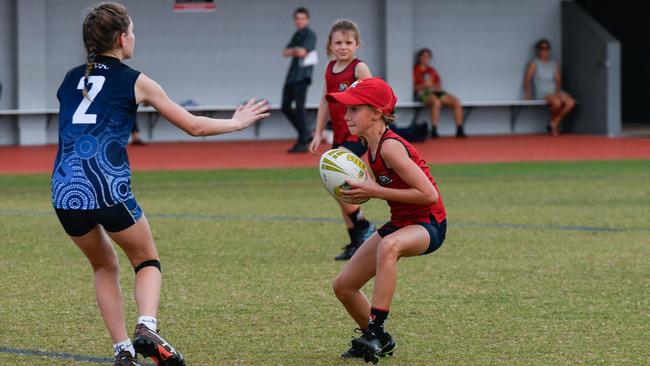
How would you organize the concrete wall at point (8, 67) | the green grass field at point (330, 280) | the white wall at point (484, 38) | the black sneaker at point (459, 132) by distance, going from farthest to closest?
the white wall at point (484, 38), the black sneaker at point (459, 132), the concrete wall at point (8, 67), the green grass field at point (330, 280)

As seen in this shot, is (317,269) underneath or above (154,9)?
underneath

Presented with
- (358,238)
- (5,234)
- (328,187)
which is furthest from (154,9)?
(328,187)

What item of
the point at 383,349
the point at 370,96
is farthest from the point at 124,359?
the point at 370,96

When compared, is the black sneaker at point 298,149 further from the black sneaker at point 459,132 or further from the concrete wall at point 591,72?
the concrete wall at point 591,72

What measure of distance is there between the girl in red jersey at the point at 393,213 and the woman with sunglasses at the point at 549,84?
19.7m

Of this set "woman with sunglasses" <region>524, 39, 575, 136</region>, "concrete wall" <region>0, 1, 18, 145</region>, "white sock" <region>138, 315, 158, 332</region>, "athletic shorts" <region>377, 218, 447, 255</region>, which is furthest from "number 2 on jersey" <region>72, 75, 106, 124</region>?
"woman with sunglasses" <region>524, 39, 575, 136</region>

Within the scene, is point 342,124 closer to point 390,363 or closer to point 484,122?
point 390,363

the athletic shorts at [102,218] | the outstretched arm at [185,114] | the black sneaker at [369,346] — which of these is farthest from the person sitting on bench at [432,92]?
the athletic shorts at [102,218]

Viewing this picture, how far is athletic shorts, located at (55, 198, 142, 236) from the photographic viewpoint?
5.77 meters

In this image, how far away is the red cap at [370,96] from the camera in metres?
6.45

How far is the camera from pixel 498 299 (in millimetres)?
8180

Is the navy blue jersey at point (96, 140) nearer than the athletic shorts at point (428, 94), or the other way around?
the navy blue jersey at point (96, 140)

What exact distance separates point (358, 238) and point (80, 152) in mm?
4742

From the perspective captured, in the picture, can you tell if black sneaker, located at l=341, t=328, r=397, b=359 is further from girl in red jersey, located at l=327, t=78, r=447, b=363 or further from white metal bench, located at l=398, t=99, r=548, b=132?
white metal bench, located at l=398, t=99, r=548, b=132
